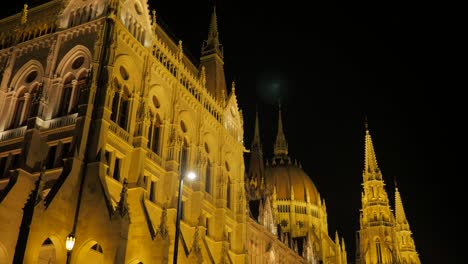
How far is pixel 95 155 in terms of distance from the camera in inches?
1227

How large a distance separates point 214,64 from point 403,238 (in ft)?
247

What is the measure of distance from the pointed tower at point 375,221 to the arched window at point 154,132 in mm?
64500

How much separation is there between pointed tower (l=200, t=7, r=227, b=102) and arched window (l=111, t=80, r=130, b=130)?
16591 mm

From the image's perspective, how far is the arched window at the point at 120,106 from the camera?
3544cm

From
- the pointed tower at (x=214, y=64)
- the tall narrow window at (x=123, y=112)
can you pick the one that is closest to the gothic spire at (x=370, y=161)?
the pointed tower at (x=214, y=64)

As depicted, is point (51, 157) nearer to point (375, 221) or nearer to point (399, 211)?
point (375, 221)

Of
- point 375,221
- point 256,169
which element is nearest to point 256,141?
point 256,169

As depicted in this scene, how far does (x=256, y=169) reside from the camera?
9375 cm

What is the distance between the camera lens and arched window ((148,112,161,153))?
128ft

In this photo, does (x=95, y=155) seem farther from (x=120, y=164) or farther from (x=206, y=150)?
(x=206, y=150)

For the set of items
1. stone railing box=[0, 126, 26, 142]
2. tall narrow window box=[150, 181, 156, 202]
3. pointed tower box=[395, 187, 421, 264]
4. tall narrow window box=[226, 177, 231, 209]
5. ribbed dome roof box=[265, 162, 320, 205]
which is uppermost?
ribbed dome roof box=[265, 162, 320, 205]

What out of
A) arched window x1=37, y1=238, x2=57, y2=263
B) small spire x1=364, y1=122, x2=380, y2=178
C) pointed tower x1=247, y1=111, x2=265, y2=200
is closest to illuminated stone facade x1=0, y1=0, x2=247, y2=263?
arched window x1=37, y1=238, x2=57, y2=263

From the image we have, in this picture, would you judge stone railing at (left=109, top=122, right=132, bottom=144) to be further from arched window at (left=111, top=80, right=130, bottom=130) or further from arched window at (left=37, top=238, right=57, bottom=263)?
arched window at (left=37, top=238, right=57, bottom=263)

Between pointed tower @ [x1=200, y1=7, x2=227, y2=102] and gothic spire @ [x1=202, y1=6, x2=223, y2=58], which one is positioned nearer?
pointed tower @ [x1=200, y1=7, x2=227, y2=102]
